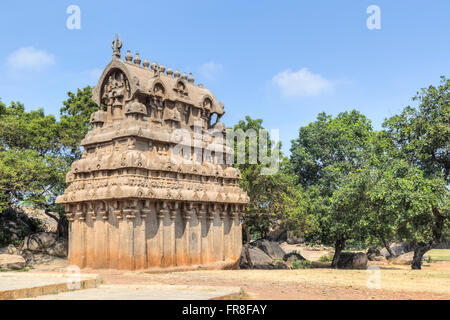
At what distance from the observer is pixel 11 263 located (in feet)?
78.7

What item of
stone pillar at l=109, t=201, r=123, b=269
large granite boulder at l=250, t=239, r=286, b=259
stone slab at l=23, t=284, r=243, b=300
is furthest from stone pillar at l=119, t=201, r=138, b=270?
large granite boulder at l=250, t=239, r=286, b=259

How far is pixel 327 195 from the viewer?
33.5 metres

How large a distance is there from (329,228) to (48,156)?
1902 centimetres

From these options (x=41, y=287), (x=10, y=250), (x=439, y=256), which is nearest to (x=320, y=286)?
(x=41, y=287)

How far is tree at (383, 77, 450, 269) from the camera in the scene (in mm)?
20281

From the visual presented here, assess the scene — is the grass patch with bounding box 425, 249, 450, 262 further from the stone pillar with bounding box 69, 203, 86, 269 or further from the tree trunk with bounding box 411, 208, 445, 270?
the stone pillar with bounding box 69, 203, 86, 269

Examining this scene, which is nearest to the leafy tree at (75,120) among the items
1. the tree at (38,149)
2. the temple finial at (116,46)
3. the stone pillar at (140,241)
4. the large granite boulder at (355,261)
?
the tree at (38,149)

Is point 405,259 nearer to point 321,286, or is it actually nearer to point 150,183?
point 150,183

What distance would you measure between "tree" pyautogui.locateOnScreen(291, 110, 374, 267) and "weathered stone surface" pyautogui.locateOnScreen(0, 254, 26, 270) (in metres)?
16.9

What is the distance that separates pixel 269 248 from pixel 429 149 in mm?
22156
